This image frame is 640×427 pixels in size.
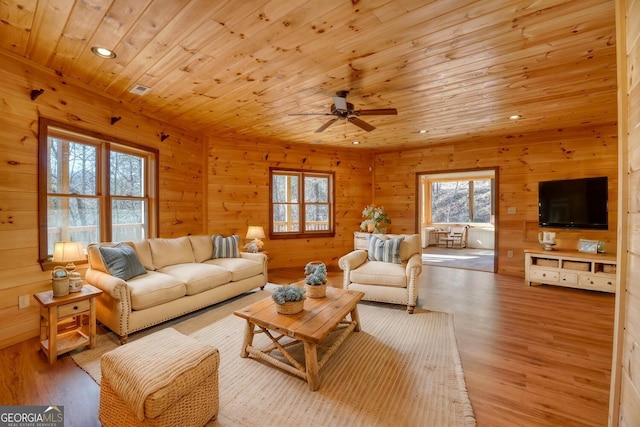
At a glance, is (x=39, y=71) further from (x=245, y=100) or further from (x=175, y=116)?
(x=245, y=100)

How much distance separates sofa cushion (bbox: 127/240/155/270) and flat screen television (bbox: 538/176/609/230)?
6.04 m

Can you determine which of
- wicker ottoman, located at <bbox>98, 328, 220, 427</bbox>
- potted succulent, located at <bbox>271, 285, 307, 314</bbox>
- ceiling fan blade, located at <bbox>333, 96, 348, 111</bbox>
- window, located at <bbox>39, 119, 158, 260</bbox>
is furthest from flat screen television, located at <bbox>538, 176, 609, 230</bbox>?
window, located at <bbox>39, 119, 158, 260</bbox>

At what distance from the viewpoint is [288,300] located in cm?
213

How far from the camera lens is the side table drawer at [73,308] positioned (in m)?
2.23

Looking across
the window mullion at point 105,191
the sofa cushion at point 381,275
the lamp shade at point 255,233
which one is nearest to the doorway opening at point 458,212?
the sofa cushion at point 381,275

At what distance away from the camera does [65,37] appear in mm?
2162

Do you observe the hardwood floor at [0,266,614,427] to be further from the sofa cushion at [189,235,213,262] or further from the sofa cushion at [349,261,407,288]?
the sofa cushion at [189,235,213,262]

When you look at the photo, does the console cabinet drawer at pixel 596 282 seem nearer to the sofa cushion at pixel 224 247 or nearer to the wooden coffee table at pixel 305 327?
the wooden coffee table at pixel 305 327

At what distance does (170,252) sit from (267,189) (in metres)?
2.34

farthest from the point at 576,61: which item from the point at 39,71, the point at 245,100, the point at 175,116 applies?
the point at 39,71

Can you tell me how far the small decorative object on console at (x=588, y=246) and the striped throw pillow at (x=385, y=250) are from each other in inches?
117

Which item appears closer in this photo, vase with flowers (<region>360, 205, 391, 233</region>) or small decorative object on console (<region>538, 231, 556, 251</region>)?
small decorative object on console (<region>538, 231, 556, 251</region>)

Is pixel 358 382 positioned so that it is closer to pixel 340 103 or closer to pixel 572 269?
pixel 340 103

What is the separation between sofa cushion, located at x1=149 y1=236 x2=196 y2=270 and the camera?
3391 millimetres
